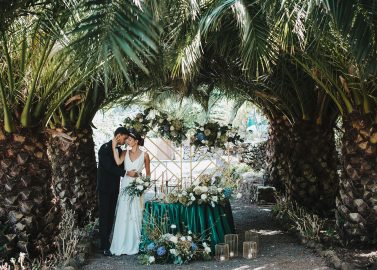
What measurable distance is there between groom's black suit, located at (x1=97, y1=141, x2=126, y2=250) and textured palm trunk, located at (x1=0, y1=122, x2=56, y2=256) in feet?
3.81

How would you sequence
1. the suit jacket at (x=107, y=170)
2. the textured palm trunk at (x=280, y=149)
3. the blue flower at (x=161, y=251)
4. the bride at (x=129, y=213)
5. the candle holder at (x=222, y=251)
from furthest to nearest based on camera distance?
the textured palm trunk at (x=280, y=149), the bride at (x=129, y=213), the suit jacket at (x=107, y=170), the candle holder at (x=222, y=251), the blue flower at (x=161, y=251)

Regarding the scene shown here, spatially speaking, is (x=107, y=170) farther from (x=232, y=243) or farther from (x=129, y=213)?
(x=232, y=243)

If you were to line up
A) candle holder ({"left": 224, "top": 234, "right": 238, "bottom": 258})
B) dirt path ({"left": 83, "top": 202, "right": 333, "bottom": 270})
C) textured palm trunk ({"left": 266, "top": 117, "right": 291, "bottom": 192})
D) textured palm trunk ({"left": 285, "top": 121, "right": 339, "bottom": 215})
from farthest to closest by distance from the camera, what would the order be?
textured palm trunk ({"left": 266, "top": 117, "right": 291, "bottom": 192}), textured palm trunk ({"left": 285, "top": 121, "right": 339, "bottom": 215}), candle holder ({"left": 224, "top": 234, "right": 238, "bottom": 258}), dirt path ({"left": 83, "top": 202, "right": 333, "bottom": 270})

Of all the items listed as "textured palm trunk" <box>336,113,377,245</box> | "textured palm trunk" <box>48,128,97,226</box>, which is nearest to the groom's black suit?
"textured palm trunk" <box>48,128,97,226</box>

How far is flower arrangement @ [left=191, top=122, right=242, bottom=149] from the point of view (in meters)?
8.99

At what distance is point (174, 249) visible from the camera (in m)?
7.32

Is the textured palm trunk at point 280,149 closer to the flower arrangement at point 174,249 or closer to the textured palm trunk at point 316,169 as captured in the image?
the textured palm trunk at point 316,169

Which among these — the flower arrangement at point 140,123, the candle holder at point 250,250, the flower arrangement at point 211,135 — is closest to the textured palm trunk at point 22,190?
the flower arrangement at point 140,123

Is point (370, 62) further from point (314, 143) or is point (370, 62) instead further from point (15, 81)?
point (314, 143)

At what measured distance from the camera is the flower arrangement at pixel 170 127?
9070mm

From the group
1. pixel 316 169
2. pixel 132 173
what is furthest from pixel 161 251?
pixel 316 169

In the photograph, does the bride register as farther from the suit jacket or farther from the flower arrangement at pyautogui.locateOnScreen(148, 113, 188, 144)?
the flower arrangement at pyautogui.locateOnScreen(148, 113, 188, 144)

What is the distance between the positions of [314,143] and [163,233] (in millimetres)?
3949

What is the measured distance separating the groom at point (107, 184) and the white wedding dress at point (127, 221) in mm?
89
